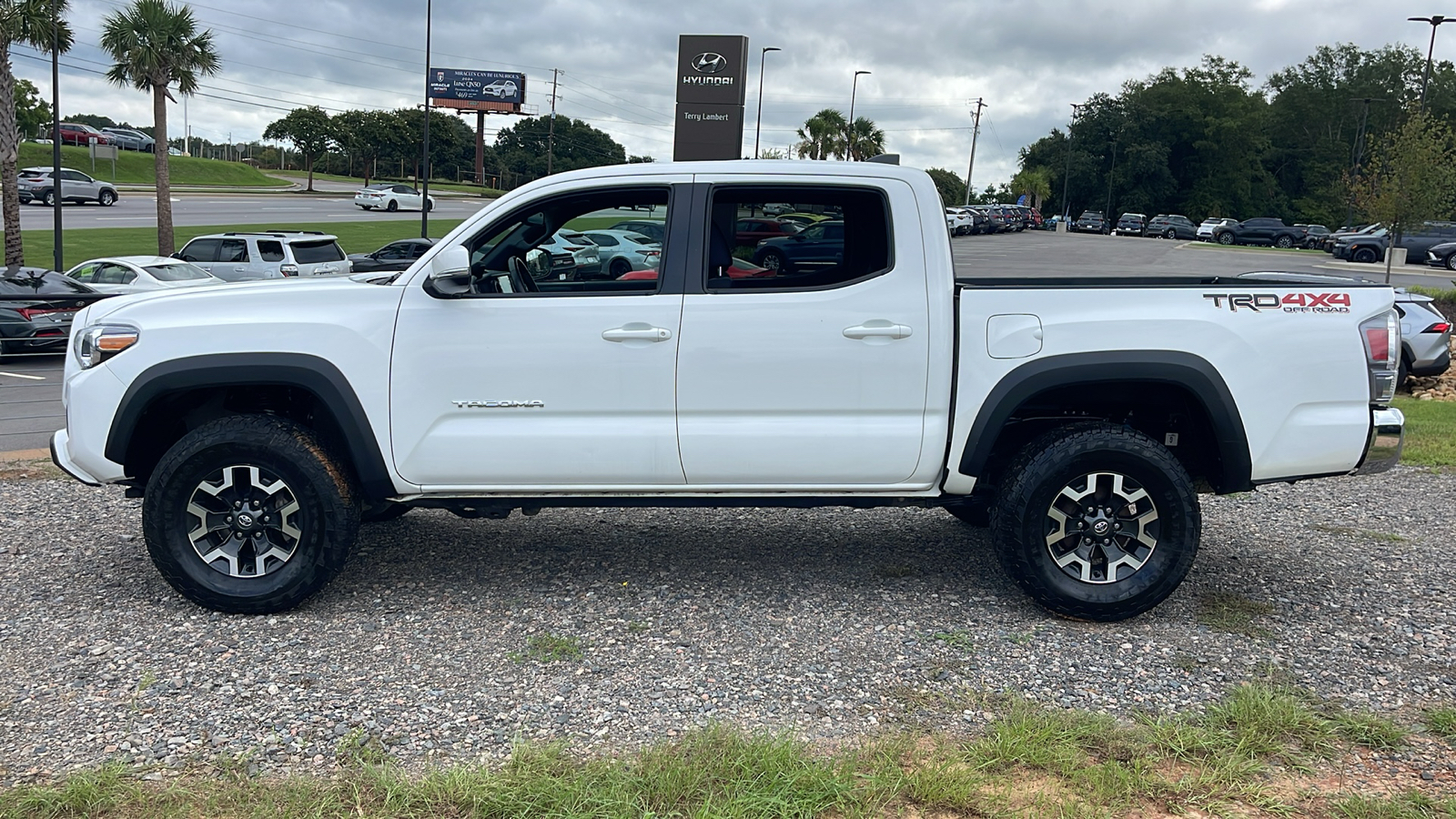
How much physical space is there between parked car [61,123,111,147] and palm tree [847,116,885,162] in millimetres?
47059

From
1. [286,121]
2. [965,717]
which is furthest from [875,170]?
[286,121]

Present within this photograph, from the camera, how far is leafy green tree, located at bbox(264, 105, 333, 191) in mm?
74500

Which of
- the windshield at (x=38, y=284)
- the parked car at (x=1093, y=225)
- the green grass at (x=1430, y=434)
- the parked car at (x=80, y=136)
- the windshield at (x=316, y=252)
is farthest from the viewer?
the parked car at (x=1093, y=225)

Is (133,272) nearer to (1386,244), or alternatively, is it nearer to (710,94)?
Answer: (710,94)

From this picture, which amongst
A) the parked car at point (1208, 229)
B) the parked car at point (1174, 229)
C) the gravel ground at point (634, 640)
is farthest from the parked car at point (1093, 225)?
→ the gravel ground at point (634, 640)

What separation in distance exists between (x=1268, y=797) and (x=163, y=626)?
407 centimetres

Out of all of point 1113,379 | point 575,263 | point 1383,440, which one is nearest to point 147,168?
point 575,263

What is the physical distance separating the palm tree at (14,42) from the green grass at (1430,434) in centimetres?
2570

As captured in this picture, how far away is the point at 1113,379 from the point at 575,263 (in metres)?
2.32

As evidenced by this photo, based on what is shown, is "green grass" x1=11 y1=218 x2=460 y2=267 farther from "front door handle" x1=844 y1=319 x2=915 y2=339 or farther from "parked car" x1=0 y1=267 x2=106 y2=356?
"front door handle" x1=844 y1=319 x2=915 y2=339

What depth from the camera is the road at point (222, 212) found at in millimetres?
42000

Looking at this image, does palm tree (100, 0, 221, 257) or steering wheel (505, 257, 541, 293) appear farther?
palm tree (100, 0, 221, 257)

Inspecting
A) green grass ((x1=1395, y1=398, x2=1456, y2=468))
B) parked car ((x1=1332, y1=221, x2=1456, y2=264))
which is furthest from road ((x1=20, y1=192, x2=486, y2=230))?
parked car ((x1=1332, y1=221, x2=1456, y2=264))

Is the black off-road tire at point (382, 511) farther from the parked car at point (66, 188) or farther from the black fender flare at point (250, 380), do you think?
the parked car at point (66, 188)
